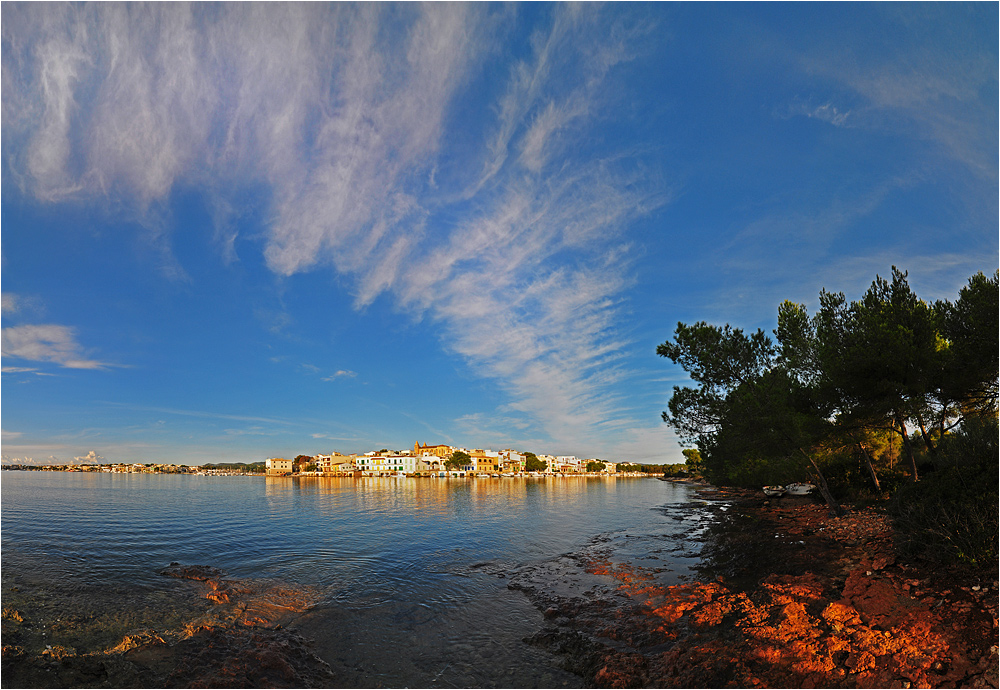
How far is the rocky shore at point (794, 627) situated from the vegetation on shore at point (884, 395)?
1602 mm

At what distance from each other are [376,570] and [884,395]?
2228 cm

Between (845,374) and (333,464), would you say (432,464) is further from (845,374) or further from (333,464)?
(845,374)

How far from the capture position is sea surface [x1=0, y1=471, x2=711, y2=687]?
10438mm

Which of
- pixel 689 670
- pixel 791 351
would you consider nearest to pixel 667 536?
pixel 791 351

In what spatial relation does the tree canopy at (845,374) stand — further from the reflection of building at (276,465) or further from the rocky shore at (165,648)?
the reflection of building at (276,465)

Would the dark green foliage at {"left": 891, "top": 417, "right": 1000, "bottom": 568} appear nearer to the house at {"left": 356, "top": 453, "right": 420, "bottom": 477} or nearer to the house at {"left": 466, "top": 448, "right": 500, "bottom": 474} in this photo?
the house at {"left": 466, "top": 448, "right": 500, "bottom": 474}

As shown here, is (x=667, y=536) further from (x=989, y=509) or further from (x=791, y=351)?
(x=989, y=509)

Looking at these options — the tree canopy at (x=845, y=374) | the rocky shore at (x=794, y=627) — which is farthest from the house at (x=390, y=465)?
the rocky shore at (x=794, y=627)

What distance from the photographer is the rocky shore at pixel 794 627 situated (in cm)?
780

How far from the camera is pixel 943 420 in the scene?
21109mm

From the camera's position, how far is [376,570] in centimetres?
1894

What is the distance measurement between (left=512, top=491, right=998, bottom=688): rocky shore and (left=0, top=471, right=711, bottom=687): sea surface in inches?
47.4

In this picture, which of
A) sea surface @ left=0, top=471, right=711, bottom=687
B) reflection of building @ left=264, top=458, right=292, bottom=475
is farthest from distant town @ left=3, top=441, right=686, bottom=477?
sea surface @ left=0, top=471, right=711, bottom=687

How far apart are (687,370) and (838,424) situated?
757cm
